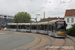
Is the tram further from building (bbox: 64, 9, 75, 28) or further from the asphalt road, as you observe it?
building (bbox: 64, 9, 75, 28)

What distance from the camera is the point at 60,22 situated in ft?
64.4

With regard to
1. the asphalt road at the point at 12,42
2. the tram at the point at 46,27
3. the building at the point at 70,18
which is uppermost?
the building at the point at 70,18

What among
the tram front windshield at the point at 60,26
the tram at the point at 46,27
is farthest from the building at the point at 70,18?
the tram front windshield at the point at 60,26

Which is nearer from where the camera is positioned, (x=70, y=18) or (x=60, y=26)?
(x=60, y=26)

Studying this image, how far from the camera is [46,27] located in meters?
26.2

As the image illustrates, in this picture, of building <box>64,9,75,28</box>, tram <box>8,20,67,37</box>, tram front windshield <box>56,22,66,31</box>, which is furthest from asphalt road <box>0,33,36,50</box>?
building <box>64,9,75,28</box>

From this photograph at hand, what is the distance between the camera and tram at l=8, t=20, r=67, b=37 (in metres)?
19.3

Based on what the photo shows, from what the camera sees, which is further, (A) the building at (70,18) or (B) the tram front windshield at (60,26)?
(A) the building at (70,18)

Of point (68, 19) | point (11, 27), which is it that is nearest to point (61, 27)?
point (11, 27)

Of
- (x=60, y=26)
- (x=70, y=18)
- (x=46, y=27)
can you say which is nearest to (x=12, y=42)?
(x=60, y=26)

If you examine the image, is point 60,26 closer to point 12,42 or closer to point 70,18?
point 12,42

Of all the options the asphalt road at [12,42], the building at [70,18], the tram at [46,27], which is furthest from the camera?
the building at [70,18]

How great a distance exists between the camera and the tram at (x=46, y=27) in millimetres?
19328

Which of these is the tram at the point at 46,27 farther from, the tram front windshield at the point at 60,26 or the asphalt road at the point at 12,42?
the asphalt road at the point at 12,42
